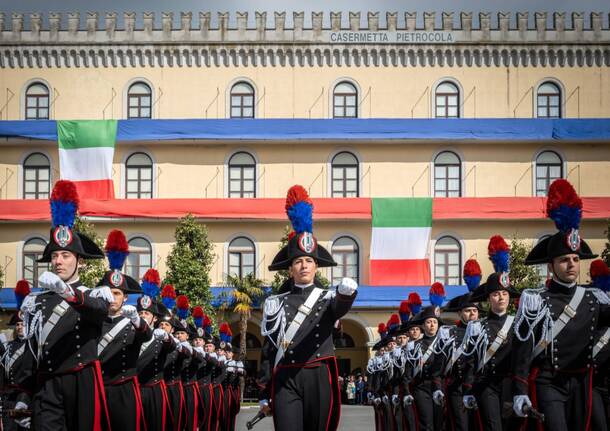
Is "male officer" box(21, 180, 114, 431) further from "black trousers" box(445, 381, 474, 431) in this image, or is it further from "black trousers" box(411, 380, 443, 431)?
"black trousers" box(411, 380, 443, 431)

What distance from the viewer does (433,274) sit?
175 ft

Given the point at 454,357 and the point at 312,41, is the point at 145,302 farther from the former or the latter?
the point at 312,41

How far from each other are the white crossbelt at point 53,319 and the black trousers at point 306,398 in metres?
2.06

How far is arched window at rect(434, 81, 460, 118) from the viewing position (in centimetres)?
5444

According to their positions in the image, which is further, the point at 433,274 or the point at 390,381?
the point at 433,274

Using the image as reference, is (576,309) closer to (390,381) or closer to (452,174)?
(390,381)

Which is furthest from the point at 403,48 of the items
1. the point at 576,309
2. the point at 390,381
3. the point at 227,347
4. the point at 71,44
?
the point at 576,309

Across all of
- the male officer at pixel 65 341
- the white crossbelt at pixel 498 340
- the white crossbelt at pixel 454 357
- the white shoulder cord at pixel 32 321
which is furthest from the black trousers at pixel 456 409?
the white shoulder cord at pixel 32 321

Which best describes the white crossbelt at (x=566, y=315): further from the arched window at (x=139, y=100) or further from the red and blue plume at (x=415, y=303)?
the arched window at (x=139, y=100)

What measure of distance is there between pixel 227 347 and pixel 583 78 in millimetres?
29710

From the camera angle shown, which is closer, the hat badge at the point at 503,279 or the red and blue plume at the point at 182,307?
the hat badge at the point at 503,279

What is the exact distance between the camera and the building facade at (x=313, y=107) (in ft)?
177

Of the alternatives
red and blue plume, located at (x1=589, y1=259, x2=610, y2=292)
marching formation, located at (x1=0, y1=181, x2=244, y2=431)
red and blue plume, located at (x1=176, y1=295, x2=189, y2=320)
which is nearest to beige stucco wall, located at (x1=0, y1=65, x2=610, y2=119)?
red and blue plume, located at (x1=176, y1=295, x2=189, y2=320)

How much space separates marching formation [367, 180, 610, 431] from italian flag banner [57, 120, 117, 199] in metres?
31.7
